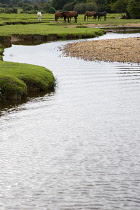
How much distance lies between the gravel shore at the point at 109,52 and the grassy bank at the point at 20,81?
39.9 feet

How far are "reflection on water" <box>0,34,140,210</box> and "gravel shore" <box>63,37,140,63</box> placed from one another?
13.4m

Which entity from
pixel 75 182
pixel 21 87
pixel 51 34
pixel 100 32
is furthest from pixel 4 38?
pixel 75 182

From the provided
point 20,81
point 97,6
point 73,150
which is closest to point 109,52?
point 20,81

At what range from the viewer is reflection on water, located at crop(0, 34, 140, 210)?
1038 cm

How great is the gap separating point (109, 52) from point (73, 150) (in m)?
29.6

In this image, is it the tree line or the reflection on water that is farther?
the tree line

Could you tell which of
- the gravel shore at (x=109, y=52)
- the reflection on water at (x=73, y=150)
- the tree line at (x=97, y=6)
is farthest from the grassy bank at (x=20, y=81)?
the tree line at (x=97, y=6)

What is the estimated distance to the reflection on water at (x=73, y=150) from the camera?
10.4 m

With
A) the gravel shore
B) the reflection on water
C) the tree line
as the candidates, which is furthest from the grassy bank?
the tree line

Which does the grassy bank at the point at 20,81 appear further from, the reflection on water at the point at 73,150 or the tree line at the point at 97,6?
the tree line at the point at 97,6

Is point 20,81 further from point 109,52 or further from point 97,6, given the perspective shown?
point 97,6

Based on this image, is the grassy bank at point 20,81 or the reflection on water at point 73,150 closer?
the reflection on water at point 73,150

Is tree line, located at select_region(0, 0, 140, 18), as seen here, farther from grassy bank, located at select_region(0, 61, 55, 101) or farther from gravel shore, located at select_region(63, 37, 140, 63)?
grassy bank, located at select_region(0, 61, 55, 101)

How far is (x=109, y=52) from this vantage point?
1662 inches
